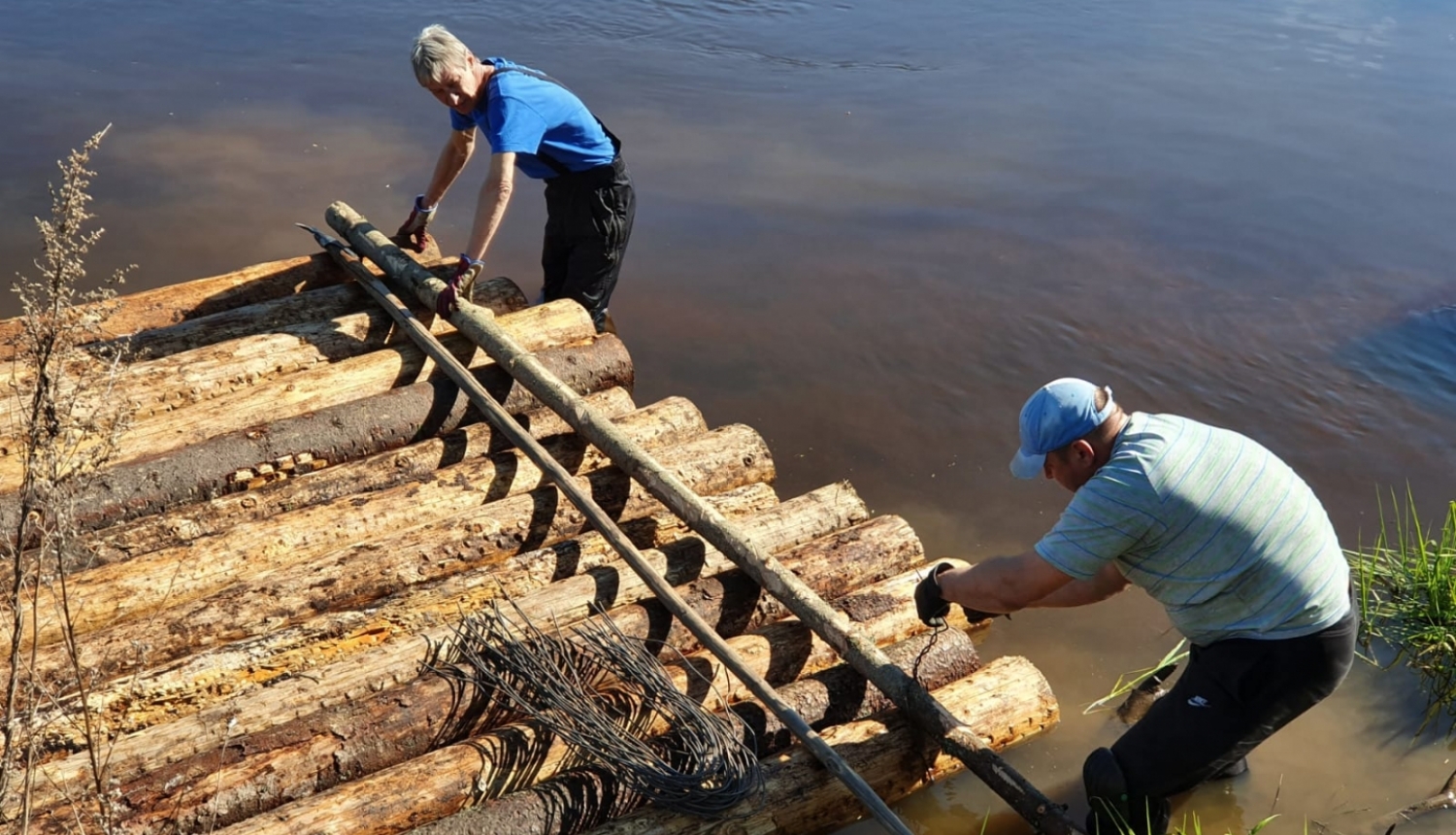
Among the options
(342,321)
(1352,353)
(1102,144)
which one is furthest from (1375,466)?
(342,321)

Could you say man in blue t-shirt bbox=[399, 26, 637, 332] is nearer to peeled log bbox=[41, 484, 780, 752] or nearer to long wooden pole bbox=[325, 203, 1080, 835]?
long wooden pole bbox=[325, 203, 1080, 835]

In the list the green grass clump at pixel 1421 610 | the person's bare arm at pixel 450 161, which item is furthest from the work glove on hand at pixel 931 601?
the person's bare arm at pixel 450 161

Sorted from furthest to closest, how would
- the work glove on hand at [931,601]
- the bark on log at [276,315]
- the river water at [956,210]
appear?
the river water at [956,210] < the bark on log at [276,315] < the work glove on hand at [931,601]

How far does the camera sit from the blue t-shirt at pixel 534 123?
19.6ft

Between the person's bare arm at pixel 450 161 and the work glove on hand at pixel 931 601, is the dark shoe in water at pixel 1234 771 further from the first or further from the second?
the person's bare arm at pixel 450 161

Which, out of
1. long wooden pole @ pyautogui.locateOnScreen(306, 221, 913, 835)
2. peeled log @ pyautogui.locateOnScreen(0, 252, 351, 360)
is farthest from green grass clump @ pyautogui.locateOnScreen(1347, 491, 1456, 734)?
peeled log @ pyautogui.locateOnScreen(0, 252, 351, 360)

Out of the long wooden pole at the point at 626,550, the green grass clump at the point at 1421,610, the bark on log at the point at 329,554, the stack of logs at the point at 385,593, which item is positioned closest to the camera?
the stack of logs at the point at 385,593

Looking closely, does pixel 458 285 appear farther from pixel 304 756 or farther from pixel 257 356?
pixel 304 756

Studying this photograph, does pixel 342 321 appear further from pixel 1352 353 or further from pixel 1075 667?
pixel 1352 353

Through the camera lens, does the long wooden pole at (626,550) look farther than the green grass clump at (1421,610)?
No

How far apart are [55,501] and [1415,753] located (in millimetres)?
5254

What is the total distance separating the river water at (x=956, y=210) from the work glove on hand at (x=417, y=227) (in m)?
1.76

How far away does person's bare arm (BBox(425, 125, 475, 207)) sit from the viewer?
6.67 m

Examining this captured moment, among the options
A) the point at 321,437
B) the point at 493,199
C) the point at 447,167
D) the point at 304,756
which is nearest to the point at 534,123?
the point at 493,199
